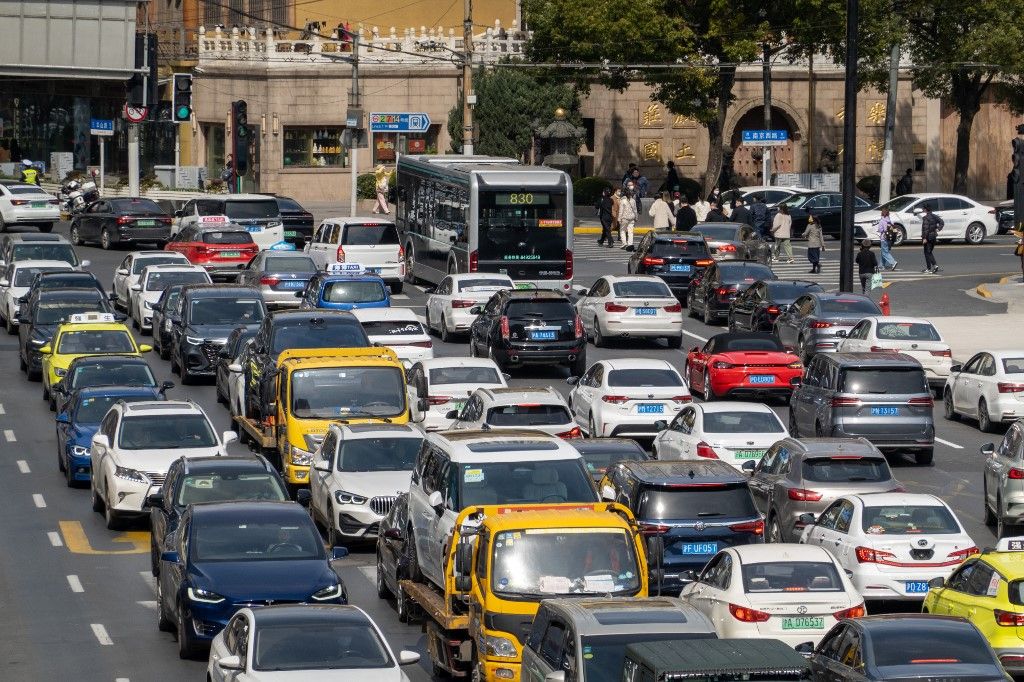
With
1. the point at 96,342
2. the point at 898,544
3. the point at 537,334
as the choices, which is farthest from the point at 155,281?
the point at 898,544

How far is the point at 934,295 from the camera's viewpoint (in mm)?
45844

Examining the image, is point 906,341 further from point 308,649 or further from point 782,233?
point 308,649

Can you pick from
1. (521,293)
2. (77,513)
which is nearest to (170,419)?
(77,513)

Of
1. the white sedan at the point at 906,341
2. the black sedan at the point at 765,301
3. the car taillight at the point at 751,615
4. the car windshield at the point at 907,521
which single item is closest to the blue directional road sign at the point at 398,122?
the black sedan at the point at 765,301

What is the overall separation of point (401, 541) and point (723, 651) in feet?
24.5

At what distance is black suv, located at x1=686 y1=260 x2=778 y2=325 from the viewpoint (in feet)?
134

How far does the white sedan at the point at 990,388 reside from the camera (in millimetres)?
30172

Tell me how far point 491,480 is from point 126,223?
127ft

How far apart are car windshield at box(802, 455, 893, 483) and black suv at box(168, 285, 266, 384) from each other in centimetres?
1446

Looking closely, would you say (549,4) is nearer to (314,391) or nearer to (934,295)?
(934,295)

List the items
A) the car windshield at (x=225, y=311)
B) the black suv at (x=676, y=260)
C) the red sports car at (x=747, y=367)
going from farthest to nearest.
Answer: the black suv at (x=676, y=260) → the car windshield at (x=225, y=311) → the red sports car at (x=747, y=367)

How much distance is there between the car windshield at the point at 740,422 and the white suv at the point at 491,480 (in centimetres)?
773

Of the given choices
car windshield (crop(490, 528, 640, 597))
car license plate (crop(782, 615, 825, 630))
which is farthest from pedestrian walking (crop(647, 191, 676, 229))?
car windshield (crop(490, 528, 640, 597))

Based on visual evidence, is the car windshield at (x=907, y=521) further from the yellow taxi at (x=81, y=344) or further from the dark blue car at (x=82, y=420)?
the yellow taxi at (x=81, y=344)
